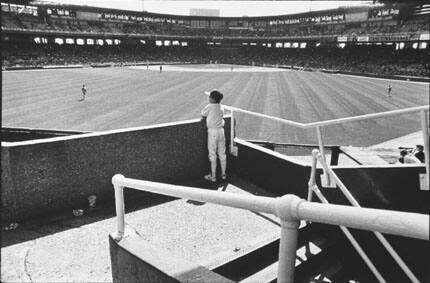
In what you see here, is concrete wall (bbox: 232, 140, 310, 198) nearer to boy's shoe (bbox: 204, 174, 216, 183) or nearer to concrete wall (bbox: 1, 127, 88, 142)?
boy's shoe (bbox: 204, 174, 216, 183)

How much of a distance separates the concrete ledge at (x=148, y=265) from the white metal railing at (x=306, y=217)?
20.2 inches

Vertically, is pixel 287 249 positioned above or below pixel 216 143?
above

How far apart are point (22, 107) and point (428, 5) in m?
62.1

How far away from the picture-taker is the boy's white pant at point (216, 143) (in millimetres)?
5883

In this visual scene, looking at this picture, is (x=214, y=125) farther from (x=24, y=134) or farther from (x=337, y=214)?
(x=24, y=134)

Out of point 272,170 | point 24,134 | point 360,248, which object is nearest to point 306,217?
point 360,248

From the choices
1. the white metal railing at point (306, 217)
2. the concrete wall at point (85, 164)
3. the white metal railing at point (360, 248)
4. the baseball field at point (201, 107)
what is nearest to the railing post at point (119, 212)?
the white metal railing at point (306, 217)

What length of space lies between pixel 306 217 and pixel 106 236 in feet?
11.5

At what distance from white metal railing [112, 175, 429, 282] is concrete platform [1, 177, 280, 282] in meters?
2.03

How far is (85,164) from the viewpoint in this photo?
4863 mm

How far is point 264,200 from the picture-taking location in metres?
1.60

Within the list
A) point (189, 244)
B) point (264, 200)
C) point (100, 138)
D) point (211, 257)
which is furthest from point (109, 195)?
point (264, 200)

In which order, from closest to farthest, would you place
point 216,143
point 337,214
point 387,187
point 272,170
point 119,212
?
point 337,214 → point 119,212 → point 387,187 → point 272,170 → point 216,143

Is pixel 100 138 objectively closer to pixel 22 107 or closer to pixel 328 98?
pixel 22 107
